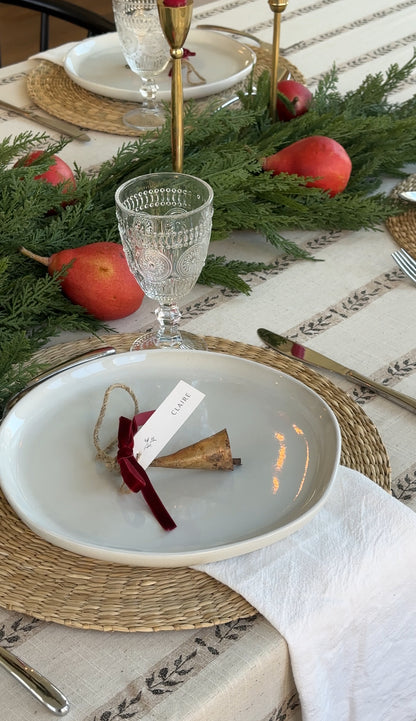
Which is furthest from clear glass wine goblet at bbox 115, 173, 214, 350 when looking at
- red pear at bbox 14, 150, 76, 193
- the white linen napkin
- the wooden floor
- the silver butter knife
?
the wooden floor

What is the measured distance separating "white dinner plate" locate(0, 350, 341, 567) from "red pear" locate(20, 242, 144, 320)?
0.14m

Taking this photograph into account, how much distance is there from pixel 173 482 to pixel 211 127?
1.80 ft

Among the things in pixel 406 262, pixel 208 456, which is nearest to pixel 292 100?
pixel 406 262

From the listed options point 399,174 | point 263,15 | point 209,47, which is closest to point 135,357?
point 399,174

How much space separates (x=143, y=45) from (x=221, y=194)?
0.39 meters

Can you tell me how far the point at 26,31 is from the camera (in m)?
3.75

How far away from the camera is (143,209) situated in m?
0.87

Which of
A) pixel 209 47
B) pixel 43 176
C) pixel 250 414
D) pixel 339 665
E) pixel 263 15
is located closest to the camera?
pixel 339 665

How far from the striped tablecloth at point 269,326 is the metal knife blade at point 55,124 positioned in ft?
0.04

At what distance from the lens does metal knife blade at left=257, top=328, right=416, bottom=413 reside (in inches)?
31.7

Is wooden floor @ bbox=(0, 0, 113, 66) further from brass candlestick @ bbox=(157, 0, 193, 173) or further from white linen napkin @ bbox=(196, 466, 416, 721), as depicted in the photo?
white linen napkin @ bbox=(196, 466, 416, 721)

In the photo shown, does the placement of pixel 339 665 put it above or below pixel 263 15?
below

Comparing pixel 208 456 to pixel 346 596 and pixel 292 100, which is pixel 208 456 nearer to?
pixel 346 596

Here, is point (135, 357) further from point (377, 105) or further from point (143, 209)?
point (377, 105)
